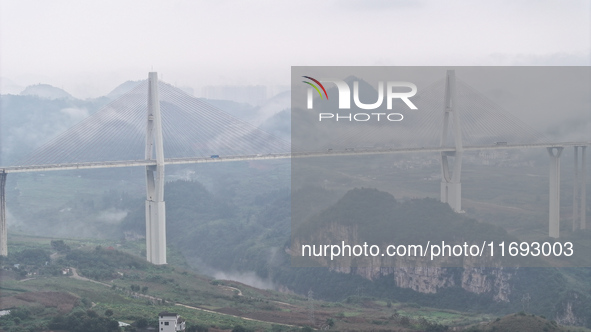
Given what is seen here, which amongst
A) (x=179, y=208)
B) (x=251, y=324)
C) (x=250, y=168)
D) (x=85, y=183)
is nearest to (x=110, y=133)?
(x=251, y=324)

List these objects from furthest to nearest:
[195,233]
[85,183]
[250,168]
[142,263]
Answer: [250,168] → [85,183] → [195,233] → [142,263]

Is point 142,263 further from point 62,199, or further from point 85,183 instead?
point 85,183

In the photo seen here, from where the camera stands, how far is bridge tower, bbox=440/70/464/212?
38.1m

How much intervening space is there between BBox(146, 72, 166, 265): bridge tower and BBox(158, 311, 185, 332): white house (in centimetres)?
802

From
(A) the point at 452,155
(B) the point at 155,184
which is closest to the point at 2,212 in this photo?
(B) the point at 155,184

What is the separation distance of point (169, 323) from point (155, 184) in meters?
8.93

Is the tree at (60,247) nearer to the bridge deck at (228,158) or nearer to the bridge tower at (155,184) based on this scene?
the bridge tower at (155,184)

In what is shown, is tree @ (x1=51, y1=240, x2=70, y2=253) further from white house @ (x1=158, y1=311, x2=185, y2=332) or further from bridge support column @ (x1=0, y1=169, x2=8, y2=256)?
white house @ (x1=158, y1=311, x2=185, y2=332)

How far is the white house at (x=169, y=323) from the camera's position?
77.0ft

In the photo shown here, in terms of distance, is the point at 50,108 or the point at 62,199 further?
the point at 50,108

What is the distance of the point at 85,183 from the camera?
60844mm

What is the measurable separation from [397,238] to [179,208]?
18636 millimetres

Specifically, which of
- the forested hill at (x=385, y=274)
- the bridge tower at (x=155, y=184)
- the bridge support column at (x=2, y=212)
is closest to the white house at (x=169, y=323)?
the bridge support column at (x=2, y=212)

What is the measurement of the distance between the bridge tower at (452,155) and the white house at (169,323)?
17.5m
